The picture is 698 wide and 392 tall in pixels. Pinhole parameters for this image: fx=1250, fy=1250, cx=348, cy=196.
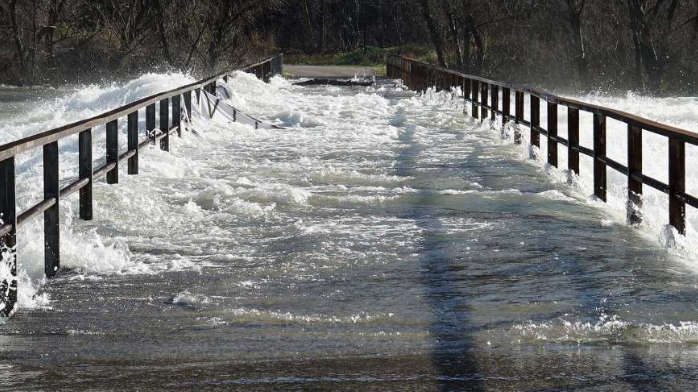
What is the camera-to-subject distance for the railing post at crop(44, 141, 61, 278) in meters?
9.05

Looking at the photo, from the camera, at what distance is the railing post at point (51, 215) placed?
9.05 meters

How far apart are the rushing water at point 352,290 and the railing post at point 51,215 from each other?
5.4 inches

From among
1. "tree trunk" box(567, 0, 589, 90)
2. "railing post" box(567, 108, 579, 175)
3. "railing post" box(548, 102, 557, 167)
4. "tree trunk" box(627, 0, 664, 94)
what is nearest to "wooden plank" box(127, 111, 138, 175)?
"railing post" box(567, 108, 579, 175)

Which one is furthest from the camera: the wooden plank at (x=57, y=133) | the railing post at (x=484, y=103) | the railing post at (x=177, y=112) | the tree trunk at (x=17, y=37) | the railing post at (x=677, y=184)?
the tree trunk at (x=17, y=37)

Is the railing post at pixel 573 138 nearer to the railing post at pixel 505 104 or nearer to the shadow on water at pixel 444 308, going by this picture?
the shadow on water at pixel 444 308

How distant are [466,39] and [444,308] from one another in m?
54.9

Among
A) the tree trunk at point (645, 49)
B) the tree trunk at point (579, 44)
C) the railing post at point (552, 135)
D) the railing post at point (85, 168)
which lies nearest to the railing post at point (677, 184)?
the railing post at point (85, 168)

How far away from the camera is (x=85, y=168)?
37.4ft

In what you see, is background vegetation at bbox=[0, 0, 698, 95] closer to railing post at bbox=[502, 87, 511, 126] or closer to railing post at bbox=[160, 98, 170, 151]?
railing post at bbox=[502, 87, 511, 126]

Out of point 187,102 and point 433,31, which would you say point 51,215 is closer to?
point 187,102

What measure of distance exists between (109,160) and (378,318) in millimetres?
6871

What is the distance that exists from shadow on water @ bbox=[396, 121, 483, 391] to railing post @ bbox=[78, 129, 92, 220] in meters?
2.99

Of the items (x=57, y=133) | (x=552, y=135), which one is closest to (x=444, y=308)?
(x=57, y=133)

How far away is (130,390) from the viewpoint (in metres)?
5.91
